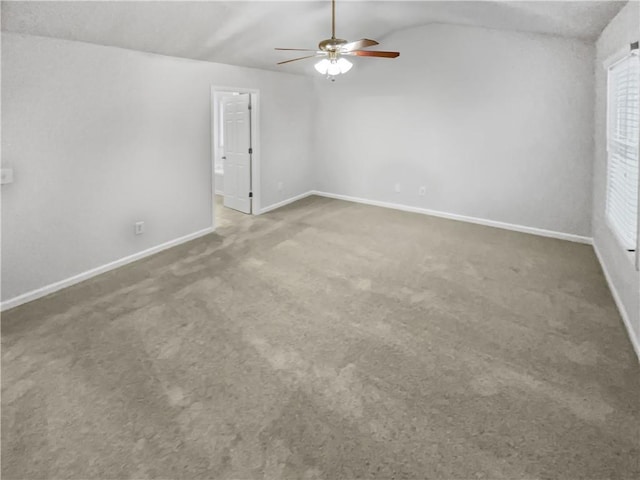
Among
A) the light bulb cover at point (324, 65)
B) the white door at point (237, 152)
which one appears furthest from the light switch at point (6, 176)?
the white door at point (237, 152)

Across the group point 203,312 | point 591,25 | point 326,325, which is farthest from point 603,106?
point 203,312

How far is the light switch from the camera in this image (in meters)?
3.21

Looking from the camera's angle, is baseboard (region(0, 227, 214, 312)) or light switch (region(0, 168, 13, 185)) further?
baseboard (region(0, 227, 214, 312))

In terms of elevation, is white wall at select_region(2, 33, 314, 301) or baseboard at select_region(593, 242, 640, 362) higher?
white wall at select_region(2, 33, 314, 301)

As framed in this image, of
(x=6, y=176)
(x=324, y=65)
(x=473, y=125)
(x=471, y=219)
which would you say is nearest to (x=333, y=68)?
(x=324, y=65)

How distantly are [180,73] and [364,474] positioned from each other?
465 cm

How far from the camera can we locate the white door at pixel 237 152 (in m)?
6.39

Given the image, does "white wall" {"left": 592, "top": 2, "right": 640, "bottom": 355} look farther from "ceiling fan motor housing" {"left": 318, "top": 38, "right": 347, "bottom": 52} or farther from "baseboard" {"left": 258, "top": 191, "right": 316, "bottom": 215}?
"baseboard" {"left": 258, "top": 191, "right": 316, "bottom": 215}

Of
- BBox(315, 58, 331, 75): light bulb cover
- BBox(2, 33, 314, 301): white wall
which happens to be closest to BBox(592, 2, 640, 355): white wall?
BBox(315, 58, 331, 75): light bulb cover

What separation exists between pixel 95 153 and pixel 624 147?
486cm

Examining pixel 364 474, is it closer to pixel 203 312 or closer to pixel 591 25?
pixel 203 312

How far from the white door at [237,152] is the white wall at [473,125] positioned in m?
1.76

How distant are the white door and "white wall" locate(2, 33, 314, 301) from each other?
77 centimetres

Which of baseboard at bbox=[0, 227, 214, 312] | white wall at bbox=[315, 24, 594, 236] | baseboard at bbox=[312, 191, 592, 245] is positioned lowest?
baseboard at bbox=[0, 227, 214, 312]
